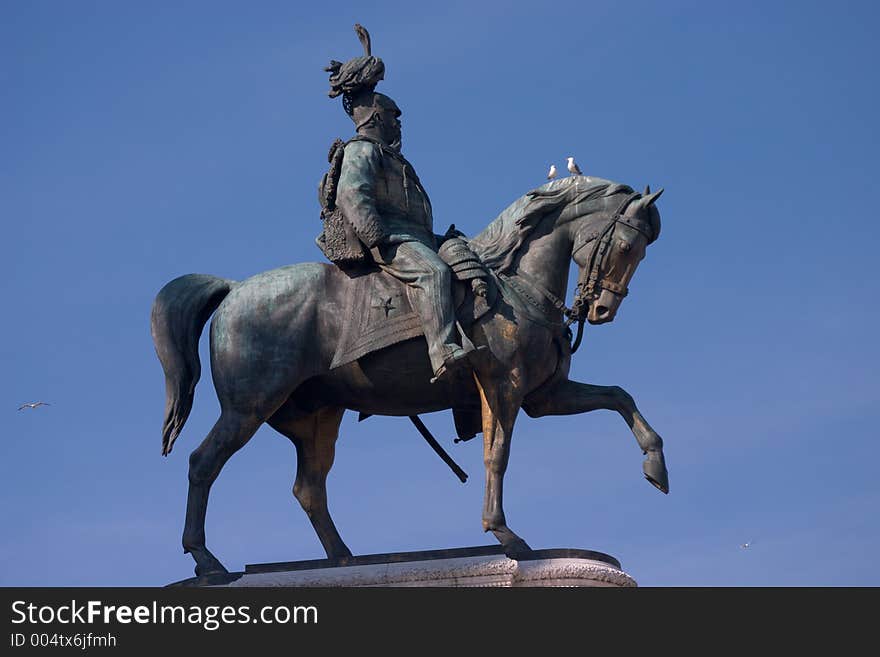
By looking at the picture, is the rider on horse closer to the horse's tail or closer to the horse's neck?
the horse's neck

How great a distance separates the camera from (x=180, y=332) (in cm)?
2130

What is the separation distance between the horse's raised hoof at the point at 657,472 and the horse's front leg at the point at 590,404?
0.36 ft

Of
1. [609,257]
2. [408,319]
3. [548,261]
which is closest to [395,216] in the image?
[408,319]

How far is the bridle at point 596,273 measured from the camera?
20.8m

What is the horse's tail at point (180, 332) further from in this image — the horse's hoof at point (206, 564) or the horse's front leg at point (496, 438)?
the horse's front leg at point (496, 438)

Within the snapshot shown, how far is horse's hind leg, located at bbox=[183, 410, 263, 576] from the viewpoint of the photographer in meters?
20.8

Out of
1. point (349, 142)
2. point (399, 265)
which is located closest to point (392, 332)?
point (399, 265)

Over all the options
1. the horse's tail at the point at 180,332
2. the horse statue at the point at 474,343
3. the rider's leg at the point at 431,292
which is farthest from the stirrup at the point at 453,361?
the horse's tail at the point at 180,332

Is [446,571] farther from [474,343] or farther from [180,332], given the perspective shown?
[180,332]

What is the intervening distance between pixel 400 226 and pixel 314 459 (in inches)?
95.2

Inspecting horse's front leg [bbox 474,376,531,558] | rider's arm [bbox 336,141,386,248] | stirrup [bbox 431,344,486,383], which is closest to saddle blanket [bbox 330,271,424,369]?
rider's arm [bbox 336,141,386,248]

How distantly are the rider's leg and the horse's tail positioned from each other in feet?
6.21
